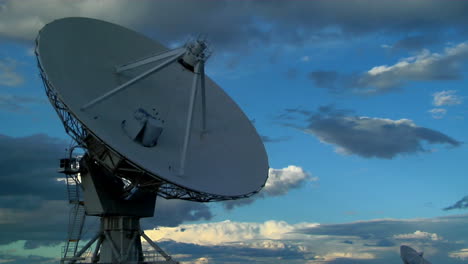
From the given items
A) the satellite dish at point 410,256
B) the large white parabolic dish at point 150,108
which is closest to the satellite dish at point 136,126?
the large white parabolic dish at point 150,108

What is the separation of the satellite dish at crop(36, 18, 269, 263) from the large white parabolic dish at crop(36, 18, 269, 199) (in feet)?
0.29

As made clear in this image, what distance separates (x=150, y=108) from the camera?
40.2 metres

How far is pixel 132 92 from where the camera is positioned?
40.0 meters

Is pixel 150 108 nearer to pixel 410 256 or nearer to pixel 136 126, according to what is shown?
pixel 136 126

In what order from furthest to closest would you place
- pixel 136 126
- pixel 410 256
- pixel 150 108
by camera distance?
pixel 150 108 < pixel 410 256 < pixel 136 126

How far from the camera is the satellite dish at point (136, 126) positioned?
1348 inches

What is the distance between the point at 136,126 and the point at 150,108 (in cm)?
411

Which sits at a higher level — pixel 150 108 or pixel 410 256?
pixel 150 108

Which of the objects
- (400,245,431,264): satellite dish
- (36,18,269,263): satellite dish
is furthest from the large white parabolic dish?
(400,245,431,264): satellite dish

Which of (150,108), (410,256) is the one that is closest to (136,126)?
(150,108)

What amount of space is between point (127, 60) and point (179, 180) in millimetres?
11919

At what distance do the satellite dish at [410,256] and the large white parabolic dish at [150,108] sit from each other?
428 inches

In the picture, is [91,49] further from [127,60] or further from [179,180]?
[179,180]

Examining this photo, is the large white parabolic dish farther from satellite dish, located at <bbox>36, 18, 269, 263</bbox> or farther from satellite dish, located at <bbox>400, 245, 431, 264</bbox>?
satellite dish, located at <bbox>400, 245, 431, 264</bbox>
